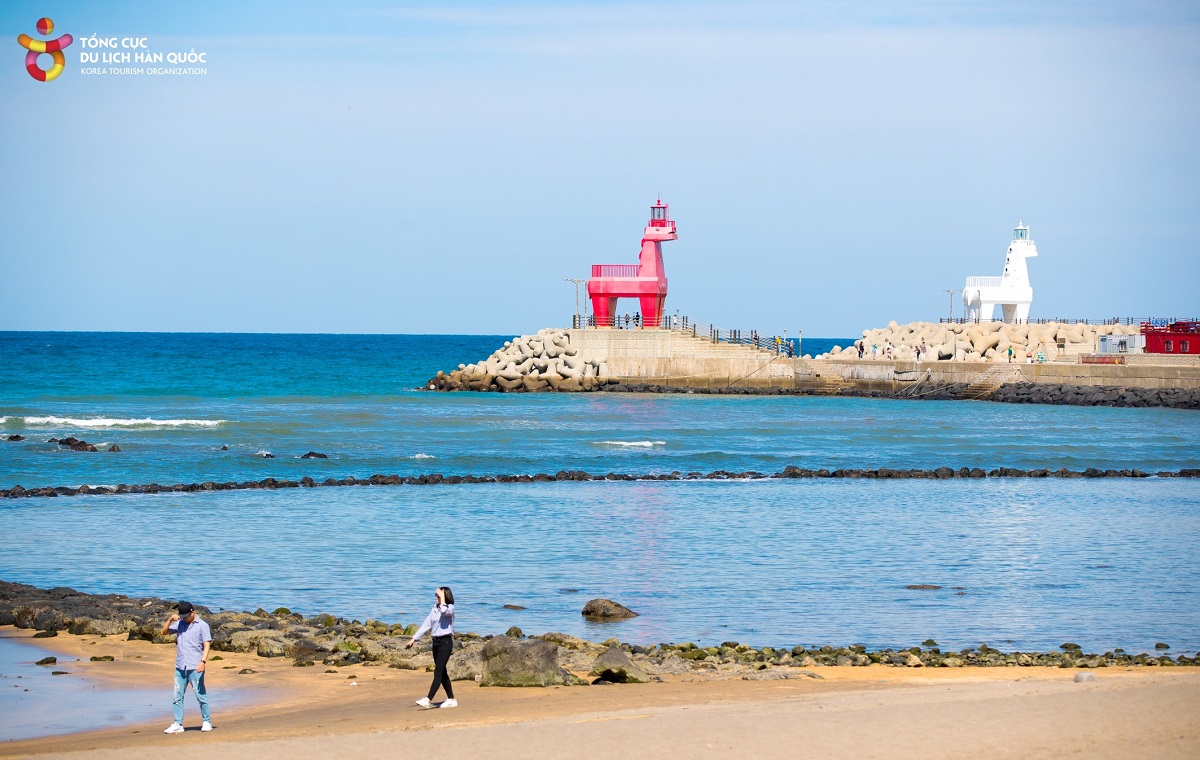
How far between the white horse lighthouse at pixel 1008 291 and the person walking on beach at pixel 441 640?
65121 millimetres

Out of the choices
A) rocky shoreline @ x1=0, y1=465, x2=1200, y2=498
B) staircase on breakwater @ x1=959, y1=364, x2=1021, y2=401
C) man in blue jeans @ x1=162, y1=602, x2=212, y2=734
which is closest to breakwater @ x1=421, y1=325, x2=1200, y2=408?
staircase on breakwater @ x1=959, y1=364, x2=1021, y2=401

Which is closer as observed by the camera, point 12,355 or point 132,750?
point 132,750

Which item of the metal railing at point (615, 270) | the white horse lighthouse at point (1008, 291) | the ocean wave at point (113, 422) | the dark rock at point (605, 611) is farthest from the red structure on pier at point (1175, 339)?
the dark rock at point (605, 611)

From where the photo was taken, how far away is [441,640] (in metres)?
10.9

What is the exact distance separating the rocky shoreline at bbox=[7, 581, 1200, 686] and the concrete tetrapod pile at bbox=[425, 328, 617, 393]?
45956 millimetres

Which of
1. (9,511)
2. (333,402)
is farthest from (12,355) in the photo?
(9,511)

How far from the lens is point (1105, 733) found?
29.8 feet

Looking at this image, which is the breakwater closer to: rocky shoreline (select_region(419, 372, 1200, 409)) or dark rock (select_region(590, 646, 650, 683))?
rocky shoreline (select_region(419, 372, 1200, 409))

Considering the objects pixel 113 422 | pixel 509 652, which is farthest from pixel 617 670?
pixel 113 422

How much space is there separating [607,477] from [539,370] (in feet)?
107

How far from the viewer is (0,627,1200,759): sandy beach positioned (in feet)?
29.6

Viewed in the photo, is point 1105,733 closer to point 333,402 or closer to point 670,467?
point 670,467

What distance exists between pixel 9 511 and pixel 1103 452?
27113mm

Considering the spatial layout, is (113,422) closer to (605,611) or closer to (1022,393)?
(605,611)
